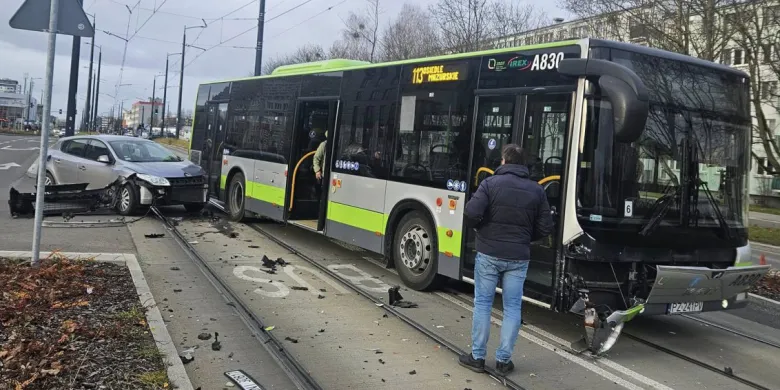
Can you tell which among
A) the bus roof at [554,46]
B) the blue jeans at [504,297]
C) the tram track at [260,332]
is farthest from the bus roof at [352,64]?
the tram track at [260,332]

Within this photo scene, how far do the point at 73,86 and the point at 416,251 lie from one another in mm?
19143

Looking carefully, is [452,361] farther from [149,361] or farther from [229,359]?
[149,361]

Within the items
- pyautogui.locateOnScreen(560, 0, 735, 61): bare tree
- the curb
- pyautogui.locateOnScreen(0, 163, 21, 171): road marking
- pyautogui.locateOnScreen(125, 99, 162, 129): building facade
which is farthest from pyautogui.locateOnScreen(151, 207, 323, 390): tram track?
pyautogui.locateOnScreen(125, 99, 162, 129): building facade

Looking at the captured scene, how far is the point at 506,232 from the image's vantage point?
481 cm

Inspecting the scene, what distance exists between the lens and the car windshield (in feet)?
42.5

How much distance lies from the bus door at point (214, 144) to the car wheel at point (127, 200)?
1.88m

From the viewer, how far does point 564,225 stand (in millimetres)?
5711

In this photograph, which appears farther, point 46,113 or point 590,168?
point 46,113

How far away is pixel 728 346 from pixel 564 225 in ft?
7.68

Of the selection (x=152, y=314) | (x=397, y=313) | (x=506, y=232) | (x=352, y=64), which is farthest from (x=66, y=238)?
(x=506, y=232)

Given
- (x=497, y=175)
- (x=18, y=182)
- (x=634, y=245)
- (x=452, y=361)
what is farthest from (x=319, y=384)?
(x=18, y=182)

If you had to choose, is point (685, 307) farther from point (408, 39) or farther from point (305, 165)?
point (408, 39)

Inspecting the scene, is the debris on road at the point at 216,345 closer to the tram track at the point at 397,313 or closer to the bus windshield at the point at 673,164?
the tram track at the point at 397,313

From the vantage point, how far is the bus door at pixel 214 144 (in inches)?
548
